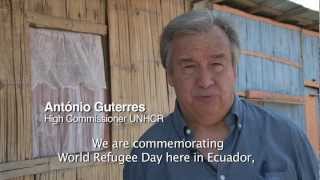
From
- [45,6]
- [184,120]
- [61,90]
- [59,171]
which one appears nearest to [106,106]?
[61,90]

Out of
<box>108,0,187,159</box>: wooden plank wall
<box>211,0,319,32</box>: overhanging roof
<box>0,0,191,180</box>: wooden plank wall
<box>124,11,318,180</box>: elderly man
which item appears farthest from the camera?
<box>211,0,319,32</box>: overhanging roof

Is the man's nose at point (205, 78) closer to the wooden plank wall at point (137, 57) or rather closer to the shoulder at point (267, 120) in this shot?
the shoulder at point (267, 120)

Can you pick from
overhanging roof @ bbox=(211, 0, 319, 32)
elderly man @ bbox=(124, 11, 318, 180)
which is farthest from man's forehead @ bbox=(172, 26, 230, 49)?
overhanging roof @ bbox=(211, 0, 319, 32)

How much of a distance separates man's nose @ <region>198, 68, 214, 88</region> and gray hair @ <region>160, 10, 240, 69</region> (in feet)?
0.22

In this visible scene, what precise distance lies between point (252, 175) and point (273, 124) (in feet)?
0.40

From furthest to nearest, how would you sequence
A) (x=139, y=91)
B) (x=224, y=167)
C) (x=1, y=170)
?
(x=139, y=91), (x=1, y=170), (x=224, y=167)

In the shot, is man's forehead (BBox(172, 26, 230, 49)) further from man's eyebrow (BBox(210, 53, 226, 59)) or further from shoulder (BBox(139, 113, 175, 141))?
shoulder (BBox(139, 113, 175, 141))

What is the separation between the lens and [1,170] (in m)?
1.54

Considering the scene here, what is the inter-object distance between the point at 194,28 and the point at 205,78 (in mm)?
98

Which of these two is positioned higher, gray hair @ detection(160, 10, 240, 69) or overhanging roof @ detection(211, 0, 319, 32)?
overhanging roof @ detection(211, 0, 319, 32)

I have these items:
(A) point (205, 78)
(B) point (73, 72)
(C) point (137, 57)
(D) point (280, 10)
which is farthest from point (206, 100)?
(D) point (280, 10)

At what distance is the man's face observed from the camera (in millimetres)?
931

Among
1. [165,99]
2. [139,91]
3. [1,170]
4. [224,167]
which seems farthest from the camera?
[165,99]

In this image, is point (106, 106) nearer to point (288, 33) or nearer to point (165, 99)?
point (165, 99)
